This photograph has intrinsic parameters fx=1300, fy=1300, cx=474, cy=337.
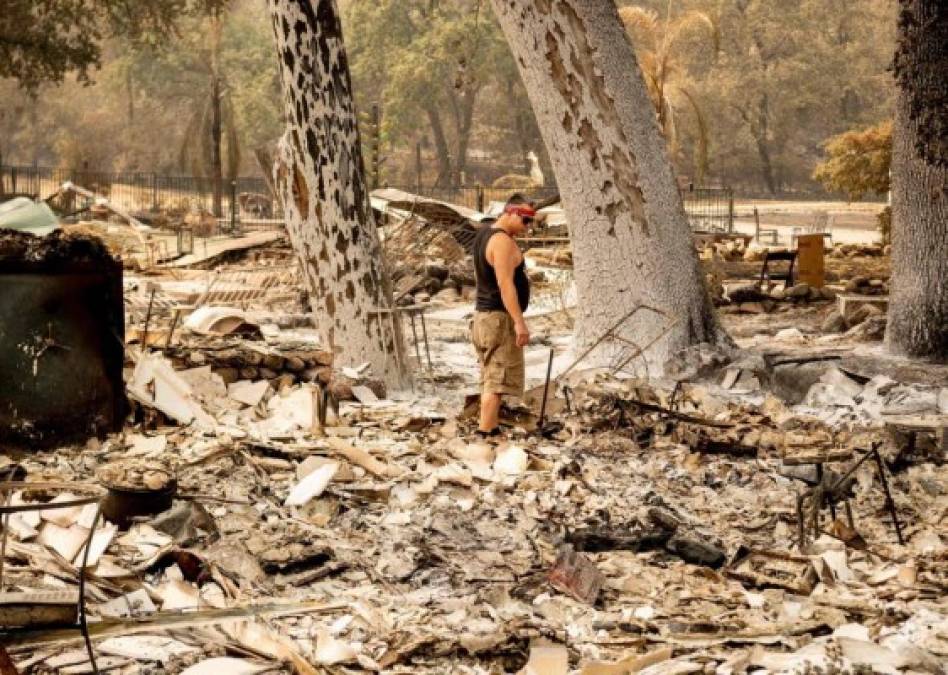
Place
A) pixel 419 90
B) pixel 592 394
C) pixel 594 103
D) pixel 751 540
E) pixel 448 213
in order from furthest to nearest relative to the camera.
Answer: pixel 419 90 → pixel 448 213 → pixel 594 103 → pixel 592 394 → pixel 751 540

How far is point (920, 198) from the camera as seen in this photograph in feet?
40.0

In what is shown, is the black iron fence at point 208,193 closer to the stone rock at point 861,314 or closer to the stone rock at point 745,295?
the stone rock at point 745,295

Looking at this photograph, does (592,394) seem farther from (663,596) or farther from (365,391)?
(663,596)

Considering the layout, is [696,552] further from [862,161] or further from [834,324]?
[862,161]

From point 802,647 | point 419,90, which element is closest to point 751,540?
point 802,647

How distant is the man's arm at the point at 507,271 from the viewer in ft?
30.5

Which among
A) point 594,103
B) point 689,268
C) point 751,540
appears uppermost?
point 594,103

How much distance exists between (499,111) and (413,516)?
60.0 m

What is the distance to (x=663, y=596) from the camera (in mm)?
6289

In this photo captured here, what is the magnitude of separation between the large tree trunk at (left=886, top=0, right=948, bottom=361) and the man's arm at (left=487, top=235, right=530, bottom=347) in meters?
4.72

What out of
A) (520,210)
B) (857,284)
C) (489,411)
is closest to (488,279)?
(520,210)

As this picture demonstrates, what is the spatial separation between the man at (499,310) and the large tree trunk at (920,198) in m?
4.58

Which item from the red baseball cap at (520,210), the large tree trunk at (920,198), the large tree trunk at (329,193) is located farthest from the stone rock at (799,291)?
the red baseball cap at (520,210)

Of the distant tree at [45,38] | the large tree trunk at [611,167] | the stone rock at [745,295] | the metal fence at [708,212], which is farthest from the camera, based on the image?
the metal fence at [708,212]
